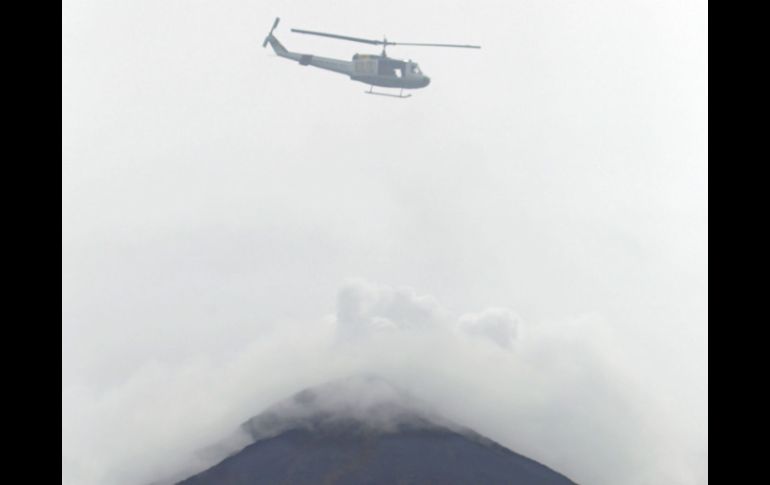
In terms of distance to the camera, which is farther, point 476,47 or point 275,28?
point 275,28

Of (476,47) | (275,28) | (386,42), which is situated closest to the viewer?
(476,47)

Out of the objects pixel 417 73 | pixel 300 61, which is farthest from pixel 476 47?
pixel 300 61

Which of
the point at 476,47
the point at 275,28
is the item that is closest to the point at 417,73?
the point at 476,47

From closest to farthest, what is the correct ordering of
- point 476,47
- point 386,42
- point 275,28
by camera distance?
point 476,47 → point 386,42 → point 275,28

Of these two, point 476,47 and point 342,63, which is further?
point 342,63

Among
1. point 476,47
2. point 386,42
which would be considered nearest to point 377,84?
point 386,42

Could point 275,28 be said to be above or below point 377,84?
above

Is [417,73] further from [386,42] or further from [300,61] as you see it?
[300,61]

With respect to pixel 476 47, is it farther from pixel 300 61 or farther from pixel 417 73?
pixel 300 61
